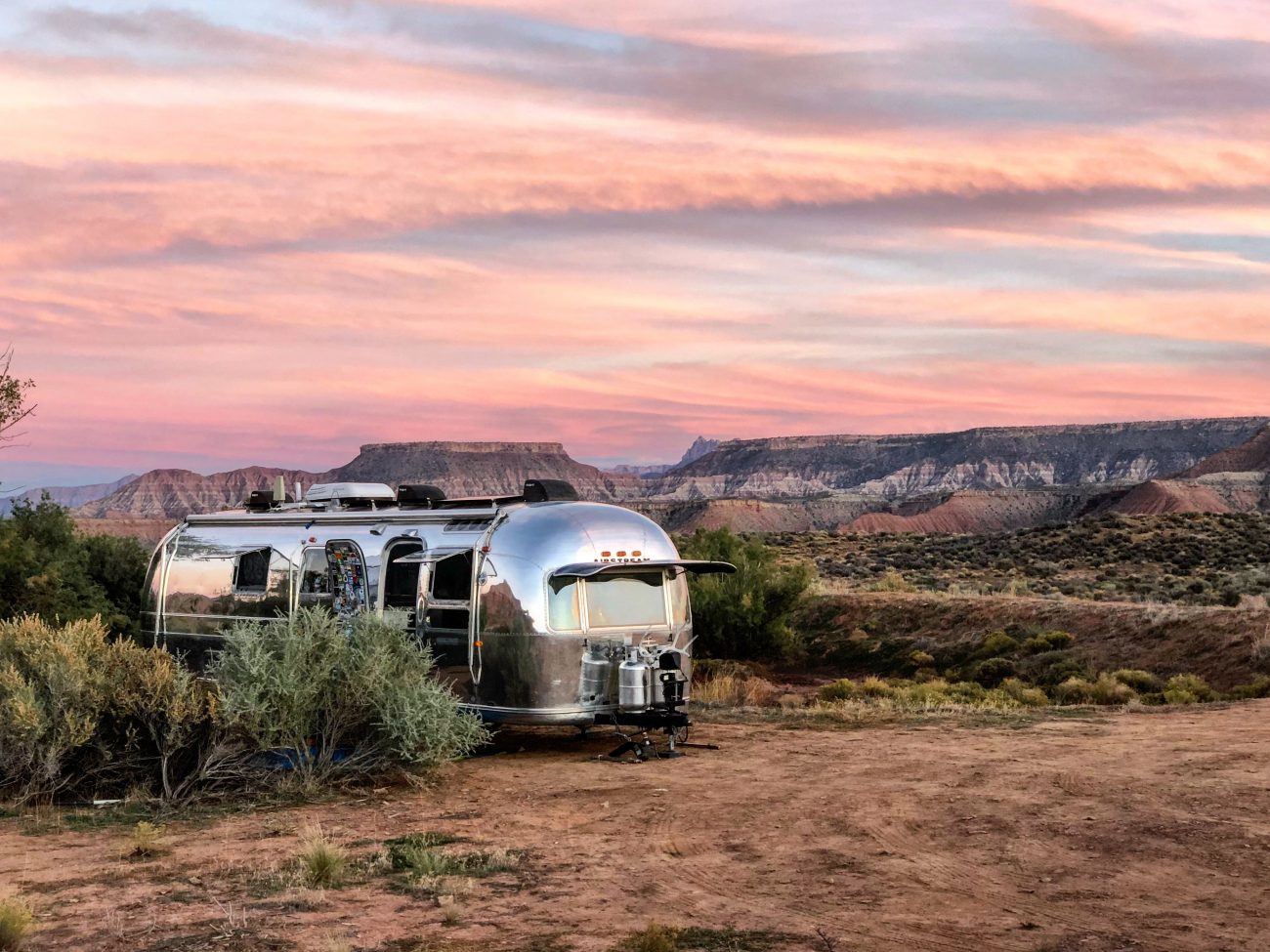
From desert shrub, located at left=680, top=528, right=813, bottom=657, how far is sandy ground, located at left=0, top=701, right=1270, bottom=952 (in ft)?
49.0

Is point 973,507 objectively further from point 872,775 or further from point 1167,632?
point 872,775

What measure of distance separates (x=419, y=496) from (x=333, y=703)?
356 cm

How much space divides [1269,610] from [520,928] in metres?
20.7

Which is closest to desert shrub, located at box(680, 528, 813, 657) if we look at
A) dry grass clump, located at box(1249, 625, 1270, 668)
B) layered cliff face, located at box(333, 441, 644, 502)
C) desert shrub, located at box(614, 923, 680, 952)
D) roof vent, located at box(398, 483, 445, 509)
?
dry grass clump, located at box(1249, 625, 1270, 668)

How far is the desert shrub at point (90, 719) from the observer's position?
11742 mm

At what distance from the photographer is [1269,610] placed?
24.6m

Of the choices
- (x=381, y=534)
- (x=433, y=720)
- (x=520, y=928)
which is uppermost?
(x=381, y=534)

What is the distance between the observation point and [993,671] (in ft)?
83.4

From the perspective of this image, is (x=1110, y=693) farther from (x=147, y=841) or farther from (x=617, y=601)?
(x=147, y=841)

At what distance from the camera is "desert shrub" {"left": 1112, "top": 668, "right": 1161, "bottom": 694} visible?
845 inches

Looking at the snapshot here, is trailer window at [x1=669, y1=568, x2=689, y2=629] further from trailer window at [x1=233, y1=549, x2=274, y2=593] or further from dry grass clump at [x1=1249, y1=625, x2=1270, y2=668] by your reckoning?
dry grass clump at [x1=1249, y1=625, x2=1270, y2=668]

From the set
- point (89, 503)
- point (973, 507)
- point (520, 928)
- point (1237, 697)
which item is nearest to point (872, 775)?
point (520, 928)

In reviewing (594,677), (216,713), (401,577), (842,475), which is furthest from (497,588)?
(842,475)

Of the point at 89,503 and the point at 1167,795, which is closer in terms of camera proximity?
the point at 1167,795
